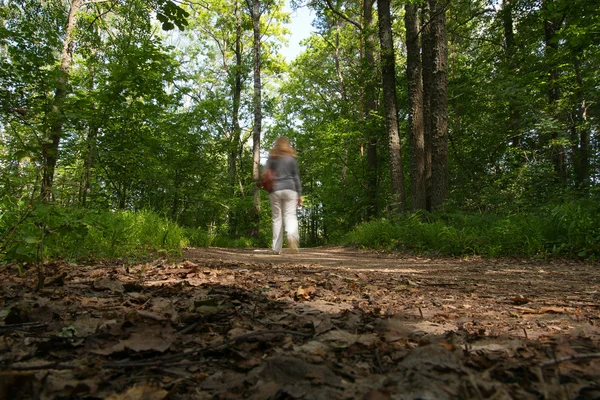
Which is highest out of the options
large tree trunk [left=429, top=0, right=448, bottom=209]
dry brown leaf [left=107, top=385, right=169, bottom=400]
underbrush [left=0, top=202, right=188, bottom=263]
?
large tree trunk [left=429, top=0, right=448, bottom=209]

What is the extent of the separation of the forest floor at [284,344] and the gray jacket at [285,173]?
426cm

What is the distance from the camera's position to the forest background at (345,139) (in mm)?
4836

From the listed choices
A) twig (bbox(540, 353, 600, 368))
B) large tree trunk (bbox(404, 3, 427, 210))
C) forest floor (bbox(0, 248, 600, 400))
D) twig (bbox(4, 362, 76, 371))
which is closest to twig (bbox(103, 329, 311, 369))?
forest floor (bbox(0, 248, 600, 400))

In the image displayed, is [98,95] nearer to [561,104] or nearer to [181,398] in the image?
[181,398]

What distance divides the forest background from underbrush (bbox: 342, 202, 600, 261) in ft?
0.11

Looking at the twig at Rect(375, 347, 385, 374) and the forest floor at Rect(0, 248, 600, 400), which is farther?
the twig at Rect(375, 347, 385, 374)

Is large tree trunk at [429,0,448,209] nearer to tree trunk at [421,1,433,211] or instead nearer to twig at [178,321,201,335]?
tree trunk at [421,1,433,211]

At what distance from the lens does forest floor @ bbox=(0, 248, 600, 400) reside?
3.32 ft

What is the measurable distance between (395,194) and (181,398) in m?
11.4

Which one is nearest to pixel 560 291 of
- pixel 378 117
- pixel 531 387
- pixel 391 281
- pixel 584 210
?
pixel 391 281

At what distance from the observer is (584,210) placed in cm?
616

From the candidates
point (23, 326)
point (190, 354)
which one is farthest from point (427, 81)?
point (23, 326)

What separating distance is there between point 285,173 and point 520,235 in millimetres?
4453

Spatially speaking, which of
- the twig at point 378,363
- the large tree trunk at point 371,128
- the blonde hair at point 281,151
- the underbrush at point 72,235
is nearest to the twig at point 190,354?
the twig at point 378,363
